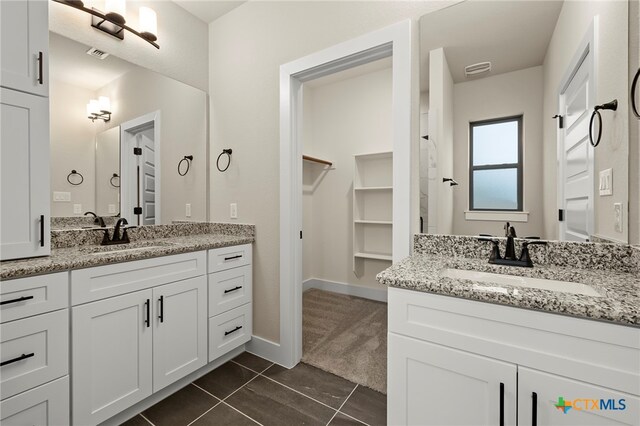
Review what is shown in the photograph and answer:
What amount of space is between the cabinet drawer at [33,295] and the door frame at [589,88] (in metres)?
2.24

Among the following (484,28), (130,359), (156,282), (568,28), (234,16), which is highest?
(234,16)

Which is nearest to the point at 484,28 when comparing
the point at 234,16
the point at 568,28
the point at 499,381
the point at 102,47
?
the point at 568,28

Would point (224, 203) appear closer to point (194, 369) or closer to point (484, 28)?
point (194, 369)

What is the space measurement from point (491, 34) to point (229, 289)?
2.21 meters

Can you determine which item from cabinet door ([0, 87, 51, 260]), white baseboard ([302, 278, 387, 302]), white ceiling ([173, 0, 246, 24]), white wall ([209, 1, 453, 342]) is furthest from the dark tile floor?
white ceiling ([173, 0, 246, 24])

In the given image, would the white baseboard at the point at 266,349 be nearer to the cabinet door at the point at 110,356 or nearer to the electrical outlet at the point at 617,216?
the cabinet door at the point at 110,356

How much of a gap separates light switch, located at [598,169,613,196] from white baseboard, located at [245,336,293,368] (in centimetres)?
204

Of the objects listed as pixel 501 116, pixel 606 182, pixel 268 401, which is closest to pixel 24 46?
pixel 268 401

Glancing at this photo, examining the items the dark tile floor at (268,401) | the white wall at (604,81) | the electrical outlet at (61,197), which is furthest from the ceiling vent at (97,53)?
the white wall at (604,81)

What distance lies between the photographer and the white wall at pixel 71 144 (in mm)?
1647

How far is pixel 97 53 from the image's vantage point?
1876 mm

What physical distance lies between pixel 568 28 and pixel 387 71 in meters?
2.31

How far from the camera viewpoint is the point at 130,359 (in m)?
1.50

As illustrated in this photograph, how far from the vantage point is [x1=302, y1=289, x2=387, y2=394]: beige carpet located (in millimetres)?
2002
